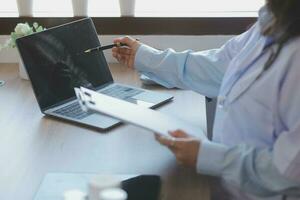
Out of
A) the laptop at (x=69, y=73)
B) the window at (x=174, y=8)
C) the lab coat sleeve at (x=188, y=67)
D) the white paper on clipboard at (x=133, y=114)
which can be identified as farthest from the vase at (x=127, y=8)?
the white paper on clipboard at (x=133, y=114)

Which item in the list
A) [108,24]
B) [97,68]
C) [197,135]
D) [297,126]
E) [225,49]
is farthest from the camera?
[108,24]

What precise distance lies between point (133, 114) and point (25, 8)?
92 centimetres

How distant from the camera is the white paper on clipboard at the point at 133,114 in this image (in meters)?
1.06

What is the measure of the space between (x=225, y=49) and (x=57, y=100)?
469mm

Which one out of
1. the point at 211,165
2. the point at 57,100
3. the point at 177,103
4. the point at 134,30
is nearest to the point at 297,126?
the point at 211,165

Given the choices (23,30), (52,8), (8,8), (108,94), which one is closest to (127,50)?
(108,94)

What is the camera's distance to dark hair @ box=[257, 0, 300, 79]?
3.11 ft

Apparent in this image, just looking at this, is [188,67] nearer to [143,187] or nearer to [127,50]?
[127,50]

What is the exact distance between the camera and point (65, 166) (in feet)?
3.77

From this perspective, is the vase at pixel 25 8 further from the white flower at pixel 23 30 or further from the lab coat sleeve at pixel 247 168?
the lab coat sleeve at pixel 247 168

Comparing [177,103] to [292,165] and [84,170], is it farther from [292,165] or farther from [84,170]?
[292,165]

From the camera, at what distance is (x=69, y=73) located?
1460 mm

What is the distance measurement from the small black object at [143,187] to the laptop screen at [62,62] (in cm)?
47

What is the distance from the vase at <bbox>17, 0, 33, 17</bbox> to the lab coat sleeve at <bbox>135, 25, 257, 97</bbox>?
594 mm
